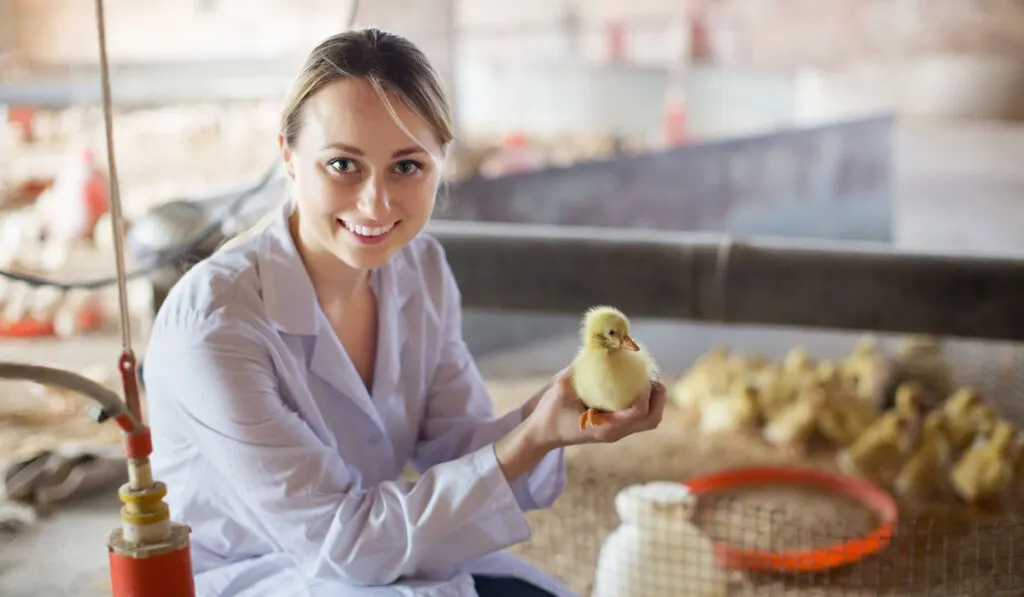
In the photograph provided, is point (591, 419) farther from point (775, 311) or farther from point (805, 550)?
point (805, 550)

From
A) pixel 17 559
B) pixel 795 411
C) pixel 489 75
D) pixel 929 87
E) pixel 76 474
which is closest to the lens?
pixel 17 559

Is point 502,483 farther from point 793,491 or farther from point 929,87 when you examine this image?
point 929,87

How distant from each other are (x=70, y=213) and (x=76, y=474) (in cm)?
367

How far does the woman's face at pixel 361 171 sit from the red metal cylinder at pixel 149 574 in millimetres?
390

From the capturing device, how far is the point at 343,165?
49.2 inches

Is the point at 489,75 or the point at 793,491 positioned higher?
the point at 489,75

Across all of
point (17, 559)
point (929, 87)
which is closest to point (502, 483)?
point (17, 559)

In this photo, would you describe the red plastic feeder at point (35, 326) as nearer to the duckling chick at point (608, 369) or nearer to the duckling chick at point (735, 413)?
the duckling chick at point (735, 413)

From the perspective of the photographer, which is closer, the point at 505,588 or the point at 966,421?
the point at 505,588

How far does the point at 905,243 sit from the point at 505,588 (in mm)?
5401

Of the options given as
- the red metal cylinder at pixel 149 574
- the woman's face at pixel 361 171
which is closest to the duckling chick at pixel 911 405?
the woman's face at pixel 361 171

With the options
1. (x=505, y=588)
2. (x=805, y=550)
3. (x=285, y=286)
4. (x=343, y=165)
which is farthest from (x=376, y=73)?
(x=805, y=550)

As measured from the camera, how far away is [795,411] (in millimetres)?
3014

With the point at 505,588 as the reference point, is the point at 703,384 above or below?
below
